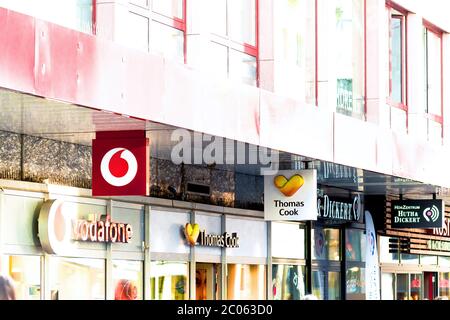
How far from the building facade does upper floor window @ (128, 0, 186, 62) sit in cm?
4

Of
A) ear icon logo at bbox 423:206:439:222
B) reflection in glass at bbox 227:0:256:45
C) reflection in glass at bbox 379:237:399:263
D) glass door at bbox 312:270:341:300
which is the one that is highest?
reflection in glass at bbox 227:0:256:45

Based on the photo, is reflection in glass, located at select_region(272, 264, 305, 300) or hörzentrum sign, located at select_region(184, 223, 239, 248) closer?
hörzentrum sign, located at select_region(184, 223, 239, 248)

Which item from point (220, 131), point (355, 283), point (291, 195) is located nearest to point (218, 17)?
point (220, 131)

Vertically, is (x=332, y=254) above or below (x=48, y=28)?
below

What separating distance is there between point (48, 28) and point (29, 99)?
778mm

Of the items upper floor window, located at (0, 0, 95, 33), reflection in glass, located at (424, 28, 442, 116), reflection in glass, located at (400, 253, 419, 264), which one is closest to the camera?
upper floor window, located at (0, 0, 95, 33)

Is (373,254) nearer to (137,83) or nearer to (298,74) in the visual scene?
(298,74)

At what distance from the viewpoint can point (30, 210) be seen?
1398 cm

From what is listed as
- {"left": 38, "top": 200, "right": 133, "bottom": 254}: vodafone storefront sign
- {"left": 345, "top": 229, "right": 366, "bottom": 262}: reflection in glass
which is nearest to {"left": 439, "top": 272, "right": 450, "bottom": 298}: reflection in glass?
{"left": 345, "top": 229, "right": 366, "bottom": 262}: reflection in glass

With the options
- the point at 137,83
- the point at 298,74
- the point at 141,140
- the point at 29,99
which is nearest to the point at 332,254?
the point at 298,74

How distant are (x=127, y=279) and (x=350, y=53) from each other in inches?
317

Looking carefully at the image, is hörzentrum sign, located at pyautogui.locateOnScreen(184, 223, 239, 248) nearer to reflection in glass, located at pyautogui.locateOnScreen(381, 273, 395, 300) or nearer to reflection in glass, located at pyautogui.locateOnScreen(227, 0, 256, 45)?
reflection in glass, located at pyautogui.locateOnScreen(227, 0, 256, 45)

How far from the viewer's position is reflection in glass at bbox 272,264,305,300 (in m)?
21.9
